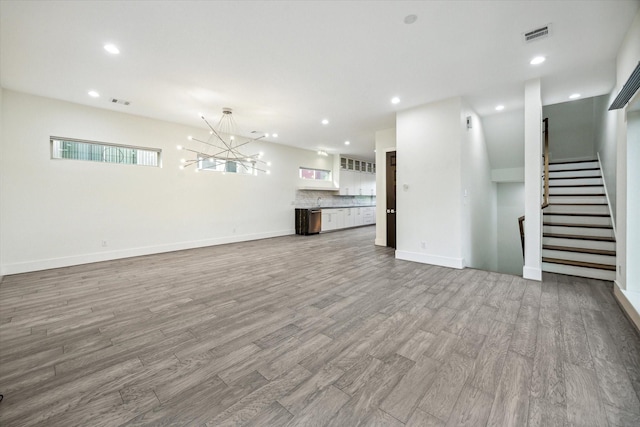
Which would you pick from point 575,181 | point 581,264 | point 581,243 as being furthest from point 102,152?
point 575,181

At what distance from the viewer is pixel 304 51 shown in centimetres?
298

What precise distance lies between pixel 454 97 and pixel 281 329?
4457mm

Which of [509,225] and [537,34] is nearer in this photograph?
[537,34]

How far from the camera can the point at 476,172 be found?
16.7 feet

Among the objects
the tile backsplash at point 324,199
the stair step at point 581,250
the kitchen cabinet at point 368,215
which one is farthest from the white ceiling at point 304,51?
the kitchen cabinet at point 368,215

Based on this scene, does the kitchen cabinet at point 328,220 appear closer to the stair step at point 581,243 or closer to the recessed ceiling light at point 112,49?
the stair step at point 581,243

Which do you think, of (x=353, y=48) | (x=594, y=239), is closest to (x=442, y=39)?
(x=353, y=48)

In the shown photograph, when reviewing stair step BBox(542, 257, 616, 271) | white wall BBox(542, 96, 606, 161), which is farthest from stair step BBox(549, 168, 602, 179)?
stair step BBox(542, 257, 616, 271)

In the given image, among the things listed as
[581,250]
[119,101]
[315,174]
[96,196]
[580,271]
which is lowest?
[580,271]

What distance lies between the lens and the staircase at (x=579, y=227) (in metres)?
3.86

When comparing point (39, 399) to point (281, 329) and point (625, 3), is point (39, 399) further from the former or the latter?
point (625, 3)

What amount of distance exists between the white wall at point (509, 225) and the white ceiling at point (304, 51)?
260 centimetres

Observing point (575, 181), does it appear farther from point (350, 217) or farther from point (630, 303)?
point (350, 217)

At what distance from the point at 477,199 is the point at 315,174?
18.2 ft
